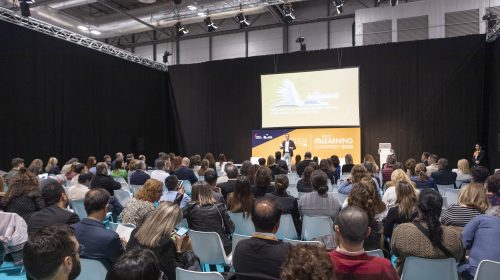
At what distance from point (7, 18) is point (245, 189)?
8885 mm

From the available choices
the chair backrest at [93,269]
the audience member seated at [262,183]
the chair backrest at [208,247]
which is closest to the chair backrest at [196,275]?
the chair backrest at [93,269]

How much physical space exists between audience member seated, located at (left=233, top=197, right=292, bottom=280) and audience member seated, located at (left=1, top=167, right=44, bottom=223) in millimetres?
2916

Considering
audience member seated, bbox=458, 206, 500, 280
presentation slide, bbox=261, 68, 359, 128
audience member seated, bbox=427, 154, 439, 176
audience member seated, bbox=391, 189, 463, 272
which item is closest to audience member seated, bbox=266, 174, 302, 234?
audience member seated, bbox=391, 189, 463, 272

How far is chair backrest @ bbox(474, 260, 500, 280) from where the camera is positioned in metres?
2.25

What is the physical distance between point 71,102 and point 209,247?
1016 centimetres

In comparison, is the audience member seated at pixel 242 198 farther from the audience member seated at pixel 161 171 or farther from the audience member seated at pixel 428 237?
the audience member seated at pixel 161 171

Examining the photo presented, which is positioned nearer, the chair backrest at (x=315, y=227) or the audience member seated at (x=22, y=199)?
the chair backrest at (x=315, y=227)

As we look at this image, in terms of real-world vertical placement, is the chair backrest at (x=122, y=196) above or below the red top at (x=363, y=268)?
below

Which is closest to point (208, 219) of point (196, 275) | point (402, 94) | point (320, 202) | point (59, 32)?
point (320, 202)

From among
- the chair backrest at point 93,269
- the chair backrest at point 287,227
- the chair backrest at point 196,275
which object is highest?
the chair backrest at point 196,275

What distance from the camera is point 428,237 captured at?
2520 mm

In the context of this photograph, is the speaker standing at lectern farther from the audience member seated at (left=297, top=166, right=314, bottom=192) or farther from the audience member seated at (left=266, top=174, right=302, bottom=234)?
the audience member seated at (left=266, top=174, right=302, bottom=234)

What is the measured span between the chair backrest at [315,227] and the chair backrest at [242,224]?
54 centimetres

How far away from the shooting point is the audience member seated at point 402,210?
11.0ft
